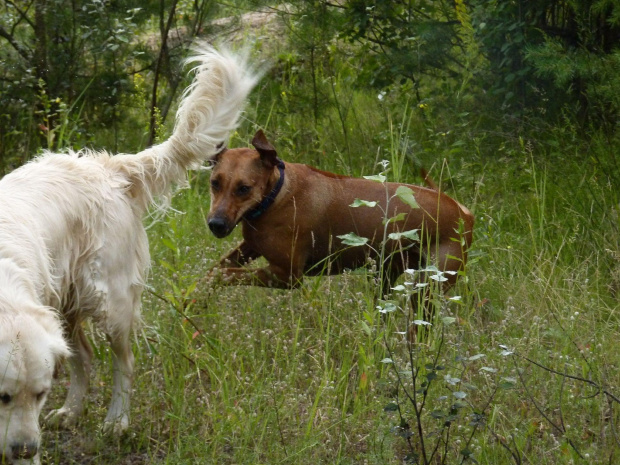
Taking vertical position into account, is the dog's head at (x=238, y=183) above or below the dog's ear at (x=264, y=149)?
below

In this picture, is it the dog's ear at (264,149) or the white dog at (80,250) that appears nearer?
the white dog at (80,250)

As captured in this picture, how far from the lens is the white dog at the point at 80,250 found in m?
3.12

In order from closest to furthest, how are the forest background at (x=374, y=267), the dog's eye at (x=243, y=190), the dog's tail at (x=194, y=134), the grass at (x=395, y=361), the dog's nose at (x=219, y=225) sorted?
the grass at (x=395, y=361)
the forest background at (x=374, y=267)
the dog's tail at (x=194, y=134)
the dog's nose at (x=219, y=225)
the dog's eye at (x=243, y=190)

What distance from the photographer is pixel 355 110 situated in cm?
736

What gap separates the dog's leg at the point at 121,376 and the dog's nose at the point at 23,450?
28.8 inches

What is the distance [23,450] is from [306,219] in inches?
83.2

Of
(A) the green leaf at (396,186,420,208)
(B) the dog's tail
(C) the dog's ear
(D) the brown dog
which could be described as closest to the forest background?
(D) the brown dog

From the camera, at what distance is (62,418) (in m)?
4.04

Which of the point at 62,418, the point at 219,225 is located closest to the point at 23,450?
the point at 62,418

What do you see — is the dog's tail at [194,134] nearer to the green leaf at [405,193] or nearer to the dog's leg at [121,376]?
the dog's leg at [121,376]

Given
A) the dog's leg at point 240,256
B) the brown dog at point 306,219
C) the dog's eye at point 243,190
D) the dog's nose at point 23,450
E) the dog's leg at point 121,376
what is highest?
the dog's eye at point 243,190

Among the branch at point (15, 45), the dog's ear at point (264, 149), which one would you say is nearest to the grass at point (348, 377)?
the dog's ear at point (264, 149)

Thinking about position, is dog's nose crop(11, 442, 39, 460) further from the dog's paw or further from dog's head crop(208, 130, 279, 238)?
dog's head crop(208, 130, 279, 238)

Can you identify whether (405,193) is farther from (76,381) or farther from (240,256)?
(76,381)
